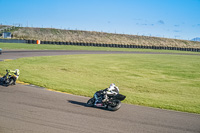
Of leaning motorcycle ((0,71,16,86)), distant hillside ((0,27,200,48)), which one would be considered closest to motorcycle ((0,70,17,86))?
leaning motorcycle ((0,71,16,86))

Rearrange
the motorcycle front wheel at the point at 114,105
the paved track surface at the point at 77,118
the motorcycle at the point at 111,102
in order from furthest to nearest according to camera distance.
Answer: the motorcycle at the point at 111,102 < the motorcycle front wheel at the point at 114,105 < the paved track surface at the point at 77,118

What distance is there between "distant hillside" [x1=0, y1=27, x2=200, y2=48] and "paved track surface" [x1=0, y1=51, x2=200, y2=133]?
277 feet

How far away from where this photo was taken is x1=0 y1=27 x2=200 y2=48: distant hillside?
326 ft

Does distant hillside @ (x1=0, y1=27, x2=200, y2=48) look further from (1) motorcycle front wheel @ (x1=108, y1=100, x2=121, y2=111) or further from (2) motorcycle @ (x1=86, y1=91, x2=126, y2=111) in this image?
(1) motorcycle front wheel @ (x1=108, y1=100, x2=121, y2=111)

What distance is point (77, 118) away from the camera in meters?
8.28

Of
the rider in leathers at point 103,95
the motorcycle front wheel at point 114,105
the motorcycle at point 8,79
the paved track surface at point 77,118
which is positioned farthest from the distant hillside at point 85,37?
the motorcycle front wheel at point 114,105

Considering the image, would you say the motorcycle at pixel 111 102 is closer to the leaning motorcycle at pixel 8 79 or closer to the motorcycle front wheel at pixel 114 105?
the motorcycle front wheel at pixel 114 105

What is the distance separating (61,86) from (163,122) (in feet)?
24.6

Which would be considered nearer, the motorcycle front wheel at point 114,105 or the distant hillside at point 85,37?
the motorcycle front wheel at point 114,105

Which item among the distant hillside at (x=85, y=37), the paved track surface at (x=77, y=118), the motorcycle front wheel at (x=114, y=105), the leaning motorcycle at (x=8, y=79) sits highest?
the distant hillside at (x=85, y=37)

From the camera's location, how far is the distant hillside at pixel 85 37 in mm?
99312

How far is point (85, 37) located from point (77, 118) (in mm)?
107646

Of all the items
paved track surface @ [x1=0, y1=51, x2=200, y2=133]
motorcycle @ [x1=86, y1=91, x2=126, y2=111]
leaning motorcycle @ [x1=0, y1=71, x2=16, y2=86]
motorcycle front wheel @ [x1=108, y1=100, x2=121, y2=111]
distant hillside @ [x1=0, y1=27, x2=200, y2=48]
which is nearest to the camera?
paved track surface @ [x1=0, y1=51, x2=200, y2=133]

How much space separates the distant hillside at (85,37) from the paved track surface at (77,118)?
277 feet
